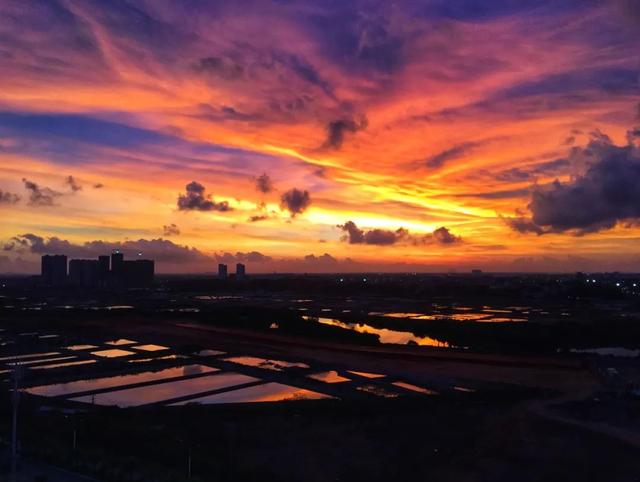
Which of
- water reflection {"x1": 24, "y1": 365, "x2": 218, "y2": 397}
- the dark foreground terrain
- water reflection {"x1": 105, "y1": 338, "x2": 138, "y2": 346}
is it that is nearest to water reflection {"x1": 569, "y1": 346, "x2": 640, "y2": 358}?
the dark foreground terrain

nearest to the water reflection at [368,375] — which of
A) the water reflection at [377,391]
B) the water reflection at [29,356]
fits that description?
the water reflection at [377,391]

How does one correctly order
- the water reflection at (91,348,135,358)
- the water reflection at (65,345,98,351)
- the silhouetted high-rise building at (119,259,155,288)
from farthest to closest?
the silhouetted high-rise building at (119,259,155,288) < the water reflection at (65,345,98,351) < the water reflection at (91,348,135,358)

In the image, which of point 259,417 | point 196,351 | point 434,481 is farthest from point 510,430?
point 196,351

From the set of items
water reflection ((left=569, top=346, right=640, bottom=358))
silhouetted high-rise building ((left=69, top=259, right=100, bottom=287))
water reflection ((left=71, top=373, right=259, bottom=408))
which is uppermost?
silhouetted high-rise building ((left=69, top=259, right=100, bottom=287))

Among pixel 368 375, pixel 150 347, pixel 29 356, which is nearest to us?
pixel 368 375

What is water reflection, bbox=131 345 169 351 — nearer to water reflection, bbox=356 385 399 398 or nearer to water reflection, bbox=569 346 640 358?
water reflection, bbox=356 385 399 398

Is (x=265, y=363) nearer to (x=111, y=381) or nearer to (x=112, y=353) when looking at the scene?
(x=111, y=381)

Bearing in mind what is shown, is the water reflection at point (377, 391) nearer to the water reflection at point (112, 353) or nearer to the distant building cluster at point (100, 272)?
the water reflection at point (112, 353)

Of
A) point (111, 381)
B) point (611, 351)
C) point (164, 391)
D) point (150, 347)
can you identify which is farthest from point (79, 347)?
point (611, 351)
